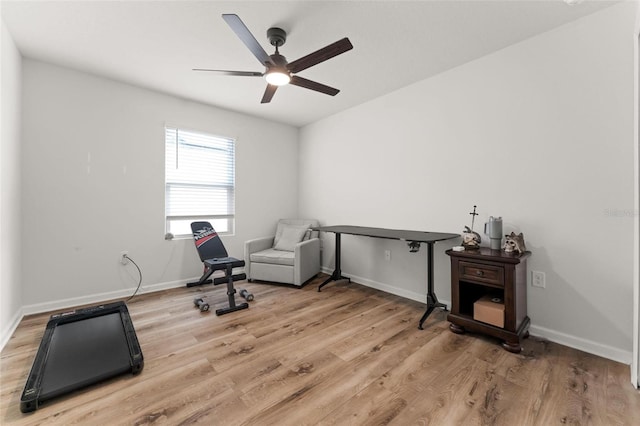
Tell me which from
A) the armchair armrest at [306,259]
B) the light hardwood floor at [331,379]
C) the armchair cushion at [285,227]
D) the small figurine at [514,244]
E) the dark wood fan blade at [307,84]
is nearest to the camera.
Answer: the light hardwood floor at [331,379]

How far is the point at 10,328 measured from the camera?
2.33 meters

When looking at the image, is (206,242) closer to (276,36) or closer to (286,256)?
(286,256)

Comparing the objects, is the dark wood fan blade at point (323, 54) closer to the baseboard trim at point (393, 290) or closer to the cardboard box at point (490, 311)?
the cardboard box at point (490, 311)

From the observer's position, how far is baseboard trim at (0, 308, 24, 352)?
6.97ft

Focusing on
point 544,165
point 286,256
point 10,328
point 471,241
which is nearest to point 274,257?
point 286,256

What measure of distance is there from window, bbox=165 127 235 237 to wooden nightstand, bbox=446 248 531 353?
328cm

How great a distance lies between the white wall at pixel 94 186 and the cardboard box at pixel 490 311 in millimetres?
3509

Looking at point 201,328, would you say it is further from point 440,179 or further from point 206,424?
point 440,179

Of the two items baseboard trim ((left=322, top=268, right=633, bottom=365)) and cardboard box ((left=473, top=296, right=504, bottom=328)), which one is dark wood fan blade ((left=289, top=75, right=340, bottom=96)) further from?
baseboard trim ((left=322, top=268, right=633, bottom=365))

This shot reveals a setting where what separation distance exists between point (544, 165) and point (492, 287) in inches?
44.8

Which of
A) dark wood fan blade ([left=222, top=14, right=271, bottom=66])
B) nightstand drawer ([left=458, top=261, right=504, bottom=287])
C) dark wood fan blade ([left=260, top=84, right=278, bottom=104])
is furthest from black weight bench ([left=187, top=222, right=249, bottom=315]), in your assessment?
nightstand drawer ([left=458, top=261, right=504, bottom=287])

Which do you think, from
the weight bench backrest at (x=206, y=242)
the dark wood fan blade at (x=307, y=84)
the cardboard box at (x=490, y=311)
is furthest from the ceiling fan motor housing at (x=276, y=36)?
the cardboard box at (x=490, y=311)

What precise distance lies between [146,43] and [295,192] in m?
3.05

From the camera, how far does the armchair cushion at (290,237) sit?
164 inches
